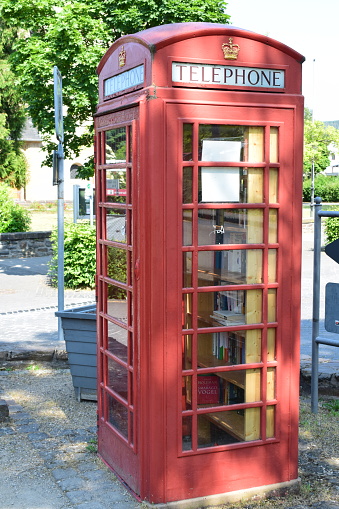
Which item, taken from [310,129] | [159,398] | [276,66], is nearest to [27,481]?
[159,398]

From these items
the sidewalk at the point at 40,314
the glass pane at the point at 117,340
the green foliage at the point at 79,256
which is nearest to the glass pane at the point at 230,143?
the glass pane at the point at 117,340

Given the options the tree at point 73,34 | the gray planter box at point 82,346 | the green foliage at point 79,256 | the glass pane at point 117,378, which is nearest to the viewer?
the glass pane at point 117,378

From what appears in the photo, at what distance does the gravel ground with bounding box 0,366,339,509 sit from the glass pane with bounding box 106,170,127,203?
Result: 1.95 m

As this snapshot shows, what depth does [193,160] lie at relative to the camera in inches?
162

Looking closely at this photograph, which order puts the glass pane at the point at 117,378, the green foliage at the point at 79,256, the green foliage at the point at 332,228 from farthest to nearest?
the green foliage at the point at 332,228 → the green foliage at the point at 79,256 → the glass pane at the point at 117,378

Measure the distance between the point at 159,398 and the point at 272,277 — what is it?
1.07m

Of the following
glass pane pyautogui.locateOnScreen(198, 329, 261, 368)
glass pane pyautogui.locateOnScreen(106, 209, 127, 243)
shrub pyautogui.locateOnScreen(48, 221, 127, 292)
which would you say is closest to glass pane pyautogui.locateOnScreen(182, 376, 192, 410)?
glass pane pyautogui.locateOnScreen(198, 329, 261, 368)

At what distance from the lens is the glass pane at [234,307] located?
438cm

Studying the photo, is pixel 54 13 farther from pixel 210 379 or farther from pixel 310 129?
pixel 310 129

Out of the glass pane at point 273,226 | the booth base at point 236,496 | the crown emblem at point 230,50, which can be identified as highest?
the crown emblem at point 230,50

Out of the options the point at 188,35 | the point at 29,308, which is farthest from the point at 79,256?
the point at 188,35

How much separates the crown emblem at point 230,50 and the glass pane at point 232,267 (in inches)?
47.0

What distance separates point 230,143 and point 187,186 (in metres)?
0.40

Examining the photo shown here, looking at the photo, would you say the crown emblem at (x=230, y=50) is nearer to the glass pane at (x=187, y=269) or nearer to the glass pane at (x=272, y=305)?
the glass pane at (x=187, y=269)
